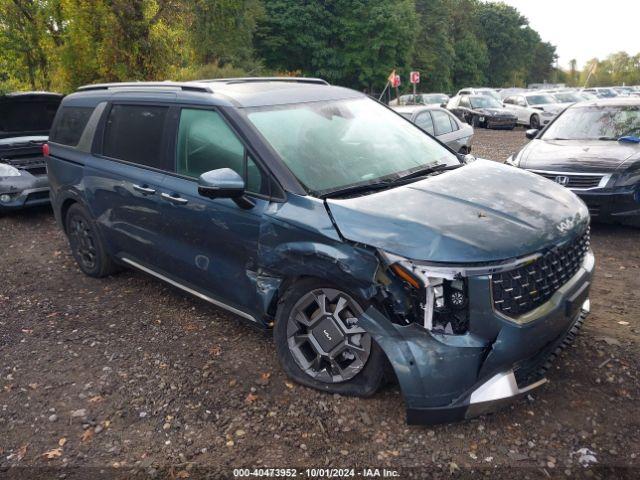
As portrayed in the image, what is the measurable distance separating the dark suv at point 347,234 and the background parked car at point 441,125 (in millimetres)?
4909

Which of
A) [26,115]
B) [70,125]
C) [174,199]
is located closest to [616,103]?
[174,199]

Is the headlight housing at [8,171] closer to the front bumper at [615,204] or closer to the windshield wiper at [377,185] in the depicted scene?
the windshield wiper at [377,185]

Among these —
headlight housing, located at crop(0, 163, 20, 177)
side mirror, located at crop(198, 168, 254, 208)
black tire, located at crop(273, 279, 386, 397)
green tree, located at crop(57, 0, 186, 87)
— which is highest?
green tree, located at crop(57, 0, 186, 87)

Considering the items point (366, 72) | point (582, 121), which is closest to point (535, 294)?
point (582, 121)

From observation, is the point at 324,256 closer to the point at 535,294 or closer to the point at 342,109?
the point at 535,294

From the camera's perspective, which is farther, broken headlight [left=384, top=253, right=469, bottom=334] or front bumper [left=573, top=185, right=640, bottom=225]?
front bumper [left=573, top=185, right=640, bottom=225]

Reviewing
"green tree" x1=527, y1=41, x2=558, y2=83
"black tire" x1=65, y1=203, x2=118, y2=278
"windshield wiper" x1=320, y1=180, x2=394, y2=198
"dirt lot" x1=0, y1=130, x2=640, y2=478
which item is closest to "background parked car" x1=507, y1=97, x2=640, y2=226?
"dirt lot" x1=0, y1=130, x2=640, y2=478

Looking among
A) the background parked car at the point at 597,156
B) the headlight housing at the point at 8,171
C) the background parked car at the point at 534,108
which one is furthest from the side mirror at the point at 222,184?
the background parked car at the point at 534,108

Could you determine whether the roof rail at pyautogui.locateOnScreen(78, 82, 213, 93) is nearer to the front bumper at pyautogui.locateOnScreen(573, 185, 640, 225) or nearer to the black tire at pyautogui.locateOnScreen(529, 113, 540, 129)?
the front bumper at pyautogui.locateOnScreen(573, 185, 640, 225)

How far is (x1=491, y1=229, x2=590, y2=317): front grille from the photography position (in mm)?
2775

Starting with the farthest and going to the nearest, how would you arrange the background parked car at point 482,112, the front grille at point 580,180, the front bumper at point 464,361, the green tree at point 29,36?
the background parked car at point 482,112
the green tree at point 29,36
the front grille at point 580,180
the front bumper at point 464,361

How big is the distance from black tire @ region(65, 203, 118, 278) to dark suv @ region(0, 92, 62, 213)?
2611mm

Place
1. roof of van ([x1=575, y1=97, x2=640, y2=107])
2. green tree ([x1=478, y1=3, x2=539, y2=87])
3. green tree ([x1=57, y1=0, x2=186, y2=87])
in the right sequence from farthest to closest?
green tree ([x1=478, y1=3, x2=539, y2=87]), green tree ([x1=57, y1=0, x2=186, y2=87]), roof of van ([x1=575, y1=97, x2=640, y2=107])

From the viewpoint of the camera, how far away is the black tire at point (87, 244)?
17.1 feet
